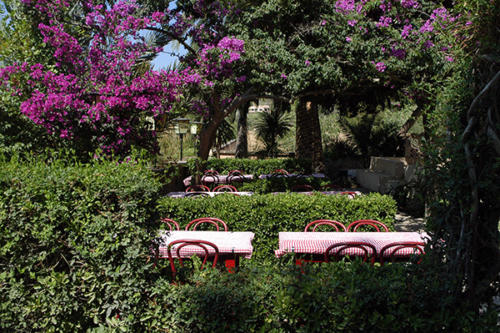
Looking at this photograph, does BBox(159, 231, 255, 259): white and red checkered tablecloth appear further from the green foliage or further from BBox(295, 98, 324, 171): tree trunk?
BBox(295, 98, 324, 171): tree trunk

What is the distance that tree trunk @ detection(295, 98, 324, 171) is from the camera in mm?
13859

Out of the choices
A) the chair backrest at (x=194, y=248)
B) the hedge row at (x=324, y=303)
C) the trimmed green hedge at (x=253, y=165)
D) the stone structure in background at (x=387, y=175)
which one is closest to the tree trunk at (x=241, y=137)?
the trimmed green hedge at (x=253, y=165)

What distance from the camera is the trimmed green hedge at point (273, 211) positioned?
578 cm

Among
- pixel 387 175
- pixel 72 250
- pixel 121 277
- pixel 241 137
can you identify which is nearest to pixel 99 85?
pixel 72 250

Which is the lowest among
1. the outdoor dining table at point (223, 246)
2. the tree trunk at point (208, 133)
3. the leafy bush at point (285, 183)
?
the outdoor dining table at point (223, 246)

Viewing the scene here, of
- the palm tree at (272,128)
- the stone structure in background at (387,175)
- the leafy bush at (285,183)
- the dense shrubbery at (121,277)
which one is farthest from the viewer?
the palm tree at (272,128)

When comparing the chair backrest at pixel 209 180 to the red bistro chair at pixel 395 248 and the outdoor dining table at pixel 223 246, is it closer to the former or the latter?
the outdoor dining table at pixel 223 246

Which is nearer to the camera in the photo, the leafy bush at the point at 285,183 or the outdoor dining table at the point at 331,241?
the outdoor dining table at the point at 331,241

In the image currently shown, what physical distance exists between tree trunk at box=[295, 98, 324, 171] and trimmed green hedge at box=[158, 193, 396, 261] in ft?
26.2

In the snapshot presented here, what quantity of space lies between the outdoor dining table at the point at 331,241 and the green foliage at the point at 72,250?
183 cm

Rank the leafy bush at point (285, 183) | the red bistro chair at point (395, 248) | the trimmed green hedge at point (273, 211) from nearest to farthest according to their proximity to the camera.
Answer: the red bistro chair at point (395, 248)
the trimmed green hedge at point (273, 211)
the leafy bush at point (285, 183)

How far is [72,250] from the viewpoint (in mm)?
2906

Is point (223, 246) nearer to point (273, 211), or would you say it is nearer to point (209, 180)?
point (273, 211)

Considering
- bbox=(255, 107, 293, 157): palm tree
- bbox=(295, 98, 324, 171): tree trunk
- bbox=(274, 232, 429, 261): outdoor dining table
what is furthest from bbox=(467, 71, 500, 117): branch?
bbox=(255, 107, 293, 157): palm tree
